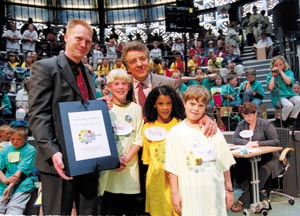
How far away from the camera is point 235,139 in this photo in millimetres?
4309

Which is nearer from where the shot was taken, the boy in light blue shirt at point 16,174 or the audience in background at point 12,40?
the boy in light blue shirt at point 16,174

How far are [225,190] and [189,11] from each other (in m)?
7.36

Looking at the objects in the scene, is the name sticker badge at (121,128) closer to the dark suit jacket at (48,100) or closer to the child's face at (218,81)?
the dark suit jacket at (48,100)

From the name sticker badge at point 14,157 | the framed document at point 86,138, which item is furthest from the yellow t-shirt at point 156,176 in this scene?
the name sticker badge at point 14,157

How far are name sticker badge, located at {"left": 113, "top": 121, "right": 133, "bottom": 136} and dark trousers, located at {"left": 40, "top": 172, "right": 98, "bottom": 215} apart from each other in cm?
34

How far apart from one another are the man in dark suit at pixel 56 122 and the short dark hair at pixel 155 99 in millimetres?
484

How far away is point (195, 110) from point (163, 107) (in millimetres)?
220

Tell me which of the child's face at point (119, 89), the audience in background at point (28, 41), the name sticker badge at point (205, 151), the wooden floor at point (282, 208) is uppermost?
the audience in background at point (28, 41)

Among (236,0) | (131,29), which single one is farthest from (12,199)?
(131,29)

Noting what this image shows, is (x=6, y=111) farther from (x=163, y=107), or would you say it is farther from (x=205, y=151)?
(x=205, y=151)

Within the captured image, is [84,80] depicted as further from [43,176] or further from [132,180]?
[132,180]

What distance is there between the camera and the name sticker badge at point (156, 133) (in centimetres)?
203

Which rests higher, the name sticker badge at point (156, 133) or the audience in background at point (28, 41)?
the audience in background at point (28, 41)

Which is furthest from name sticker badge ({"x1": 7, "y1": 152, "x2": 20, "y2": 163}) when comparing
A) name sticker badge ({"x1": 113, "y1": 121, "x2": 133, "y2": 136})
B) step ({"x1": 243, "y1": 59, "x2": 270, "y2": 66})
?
step ({"x1": 243, "y1": 59, "x2": 270, "y2": 66})
